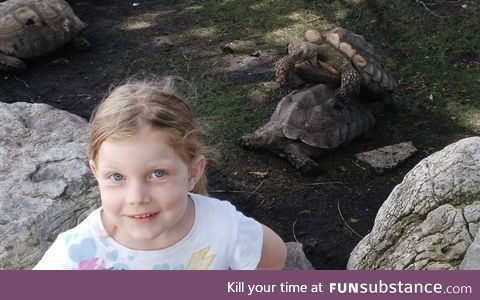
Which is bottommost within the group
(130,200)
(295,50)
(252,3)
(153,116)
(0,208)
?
(252,3)

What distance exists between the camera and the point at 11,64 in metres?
5.95

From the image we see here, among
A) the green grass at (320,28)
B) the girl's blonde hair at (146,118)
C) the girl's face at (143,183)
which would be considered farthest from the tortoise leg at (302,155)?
the girl's face at (143,183)

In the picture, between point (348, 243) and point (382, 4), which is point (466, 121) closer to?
point (348, 243)

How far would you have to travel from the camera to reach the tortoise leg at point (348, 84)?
4.55m

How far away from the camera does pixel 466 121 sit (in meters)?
4.62

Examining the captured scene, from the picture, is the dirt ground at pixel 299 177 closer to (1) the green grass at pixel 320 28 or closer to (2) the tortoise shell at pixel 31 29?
(1) the green grass at pixel 320 28

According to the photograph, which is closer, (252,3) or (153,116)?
(153,116)

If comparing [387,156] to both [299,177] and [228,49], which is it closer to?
[299,177]

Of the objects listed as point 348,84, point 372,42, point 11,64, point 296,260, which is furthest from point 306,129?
point 11,64

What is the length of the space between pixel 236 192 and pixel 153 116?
2.25 metres

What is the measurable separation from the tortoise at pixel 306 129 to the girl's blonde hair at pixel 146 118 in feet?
7.52

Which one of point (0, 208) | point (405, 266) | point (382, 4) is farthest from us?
point (382, 4)

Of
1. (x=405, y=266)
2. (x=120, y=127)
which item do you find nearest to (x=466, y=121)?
(x=405, y=266)

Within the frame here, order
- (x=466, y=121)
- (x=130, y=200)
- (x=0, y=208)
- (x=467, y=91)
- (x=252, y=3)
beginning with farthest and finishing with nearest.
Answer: (x=252, y=3)
(x=467, y=91)
(x=466, y=121)
(x=0, y=208)
(x=130, y=200)
